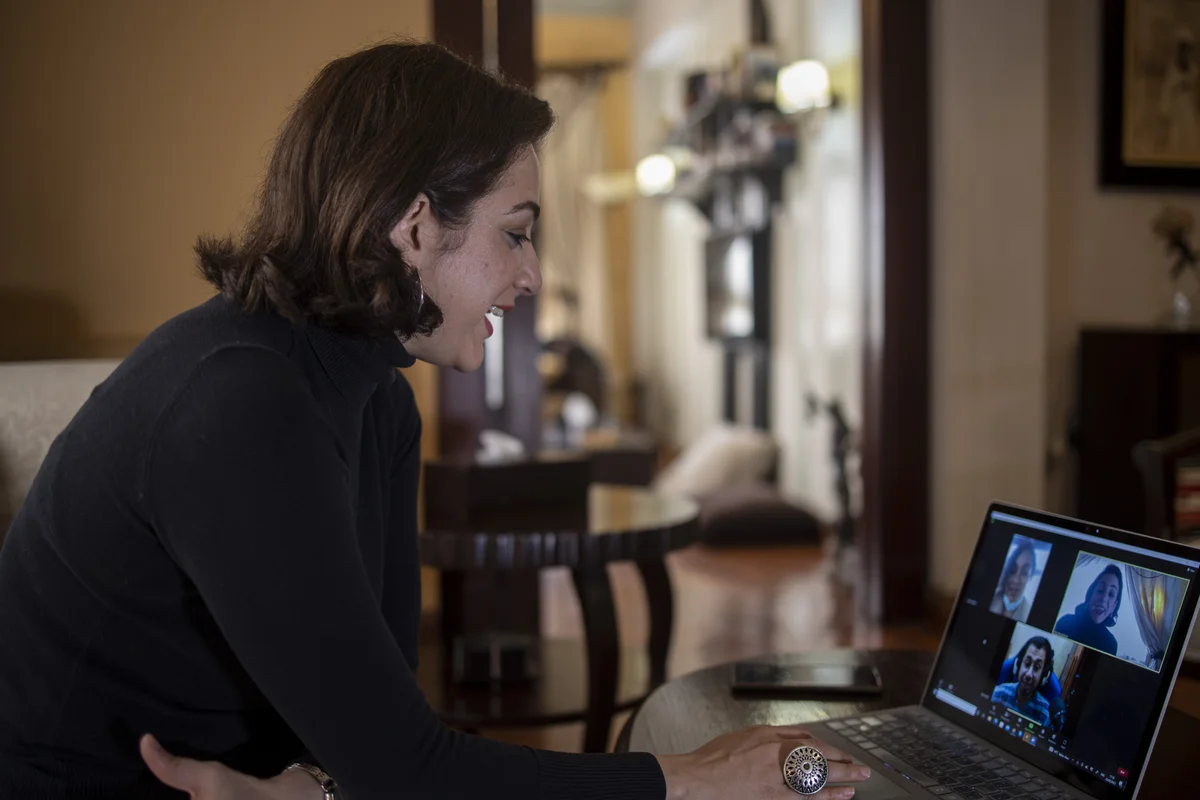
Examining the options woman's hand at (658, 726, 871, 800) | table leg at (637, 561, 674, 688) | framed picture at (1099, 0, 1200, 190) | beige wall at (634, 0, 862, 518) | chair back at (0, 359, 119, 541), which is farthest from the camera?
beige wall at (634, 0, 862, 518)

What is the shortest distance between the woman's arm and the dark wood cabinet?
3.29 m

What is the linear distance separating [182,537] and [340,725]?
0.18 metres

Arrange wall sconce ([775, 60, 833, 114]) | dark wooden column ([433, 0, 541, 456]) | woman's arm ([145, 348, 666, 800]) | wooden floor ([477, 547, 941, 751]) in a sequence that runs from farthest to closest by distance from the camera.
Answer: wall sconce ([775, 60, 833, 114]) → wooden floor ([477, 547, 941, 751]) → dark wooden column ([433, 0, 541, 456]) → woman's arm ([145, 348, 666, 800])

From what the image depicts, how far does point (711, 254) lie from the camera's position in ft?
23.1

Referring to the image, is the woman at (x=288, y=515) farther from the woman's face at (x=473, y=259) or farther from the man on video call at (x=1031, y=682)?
the man on video call at (x=1031, y=682)

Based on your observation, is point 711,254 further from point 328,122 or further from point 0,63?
point 328,122

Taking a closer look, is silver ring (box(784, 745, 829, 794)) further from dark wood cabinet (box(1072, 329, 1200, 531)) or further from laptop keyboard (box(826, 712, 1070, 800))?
dark wood cabinet (box(1072, 329, 1200, 531))

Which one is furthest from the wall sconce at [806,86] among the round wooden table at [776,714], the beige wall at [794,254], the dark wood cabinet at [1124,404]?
the round wooden table at [776,714]

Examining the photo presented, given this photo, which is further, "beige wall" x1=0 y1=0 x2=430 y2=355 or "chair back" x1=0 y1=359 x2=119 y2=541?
"beige wall" x1=0 y1=0 x2=430 y2=355

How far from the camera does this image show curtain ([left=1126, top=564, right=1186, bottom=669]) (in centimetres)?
95

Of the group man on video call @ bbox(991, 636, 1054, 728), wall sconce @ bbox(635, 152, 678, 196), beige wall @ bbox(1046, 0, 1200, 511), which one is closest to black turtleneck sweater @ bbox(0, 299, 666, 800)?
man on video call @ bbox(991, 636, 1054, 728)

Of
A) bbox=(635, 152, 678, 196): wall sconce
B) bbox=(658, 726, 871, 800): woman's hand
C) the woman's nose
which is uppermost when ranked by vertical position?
bbox=(635, 152, 678, 196): wall sconce

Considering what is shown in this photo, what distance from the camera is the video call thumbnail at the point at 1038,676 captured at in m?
1.02

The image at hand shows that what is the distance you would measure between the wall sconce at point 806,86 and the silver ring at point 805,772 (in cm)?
424
